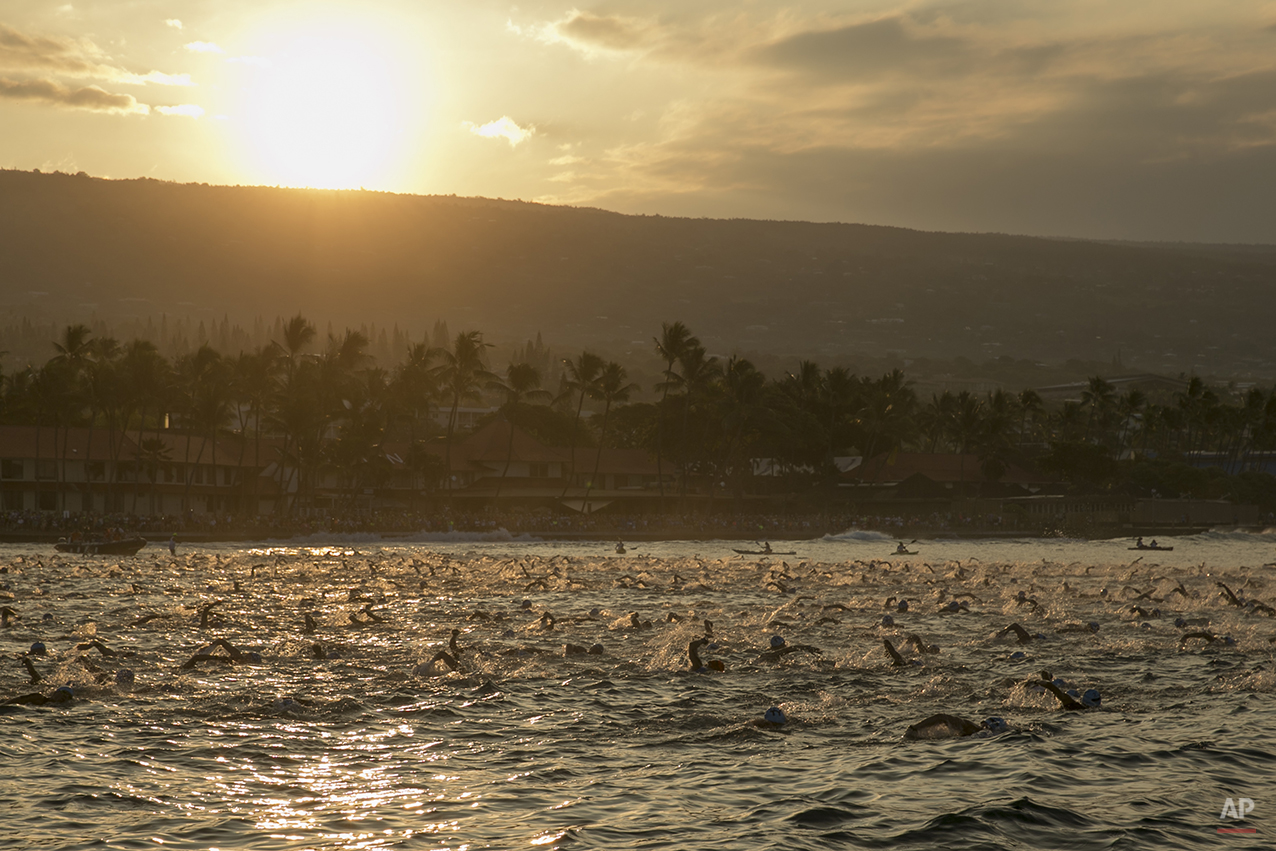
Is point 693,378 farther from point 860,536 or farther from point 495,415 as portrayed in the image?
point 495,415

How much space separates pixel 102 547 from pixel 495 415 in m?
67.2

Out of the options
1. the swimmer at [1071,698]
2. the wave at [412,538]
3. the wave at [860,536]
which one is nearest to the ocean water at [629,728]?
the swimmer at [1071,698]

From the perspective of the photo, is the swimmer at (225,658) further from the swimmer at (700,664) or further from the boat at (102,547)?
the boat at (102,547)

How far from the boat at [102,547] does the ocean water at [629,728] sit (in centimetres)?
2657

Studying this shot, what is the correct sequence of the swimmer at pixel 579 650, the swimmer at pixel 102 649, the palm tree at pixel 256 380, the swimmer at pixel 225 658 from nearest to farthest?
1. the swimmer at pixel 225 658
2. the swimmer at pixel 102 649
3. the swimmer at pixel 579 650
4. the palm tree at pixel 256 380

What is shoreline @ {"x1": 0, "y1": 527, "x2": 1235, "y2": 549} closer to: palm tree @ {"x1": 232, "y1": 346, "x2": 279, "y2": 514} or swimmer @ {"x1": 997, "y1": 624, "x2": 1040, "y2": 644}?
palm tree @ {"x1": 232, "y1": 346, "x2": 279, "y2": 514}

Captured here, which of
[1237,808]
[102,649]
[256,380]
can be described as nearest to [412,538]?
[256,380]

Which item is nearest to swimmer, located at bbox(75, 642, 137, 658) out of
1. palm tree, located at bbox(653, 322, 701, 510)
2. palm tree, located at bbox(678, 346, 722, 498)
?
palm tree, located at bbox(653, 322, 701, 510)

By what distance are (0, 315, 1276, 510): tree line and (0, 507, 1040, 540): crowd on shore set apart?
685cm

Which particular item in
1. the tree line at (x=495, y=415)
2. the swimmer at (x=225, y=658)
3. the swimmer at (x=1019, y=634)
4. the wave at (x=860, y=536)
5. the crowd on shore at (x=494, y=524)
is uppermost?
the tree line at (x=495, y=415)

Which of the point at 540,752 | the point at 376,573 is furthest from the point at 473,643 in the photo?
the point at 376,573

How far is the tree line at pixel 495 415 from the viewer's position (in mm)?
89875

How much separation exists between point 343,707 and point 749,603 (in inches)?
690

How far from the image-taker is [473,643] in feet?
73.0
